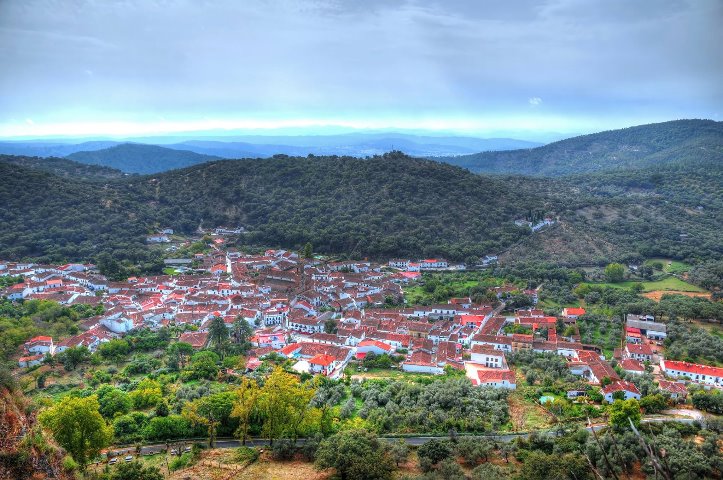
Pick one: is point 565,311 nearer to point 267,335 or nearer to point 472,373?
point 472,373

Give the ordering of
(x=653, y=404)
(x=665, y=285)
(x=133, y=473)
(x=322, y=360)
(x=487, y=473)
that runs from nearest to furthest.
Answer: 1. (x=133, y=473)
2. (x=487, y=473)
3. (x=653, y=404)
4. (x=322, y=360)
5. (x=665, y=285)

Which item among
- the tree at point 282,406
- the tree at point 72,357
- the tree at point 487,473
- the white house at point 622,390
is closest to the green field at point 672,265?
the white house at point 622,390

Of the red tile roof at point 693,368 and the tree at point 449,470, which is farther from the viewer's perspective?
the red tile roof at point 693,368

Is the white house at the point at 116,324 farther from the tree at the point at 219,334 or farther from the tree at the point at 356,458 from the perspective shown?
the tree at the point at 356,458

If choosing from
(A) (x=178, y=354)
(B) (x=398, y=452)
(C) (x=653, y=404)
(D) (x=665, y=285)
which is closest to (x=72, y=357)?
(A) (x=178, y=354)

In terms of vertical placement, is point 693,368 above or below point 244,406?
below

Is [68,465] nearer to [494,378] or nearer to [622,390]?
[494,378]

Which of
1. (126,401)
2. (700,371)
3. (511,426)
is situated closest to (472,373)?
(511,426)
